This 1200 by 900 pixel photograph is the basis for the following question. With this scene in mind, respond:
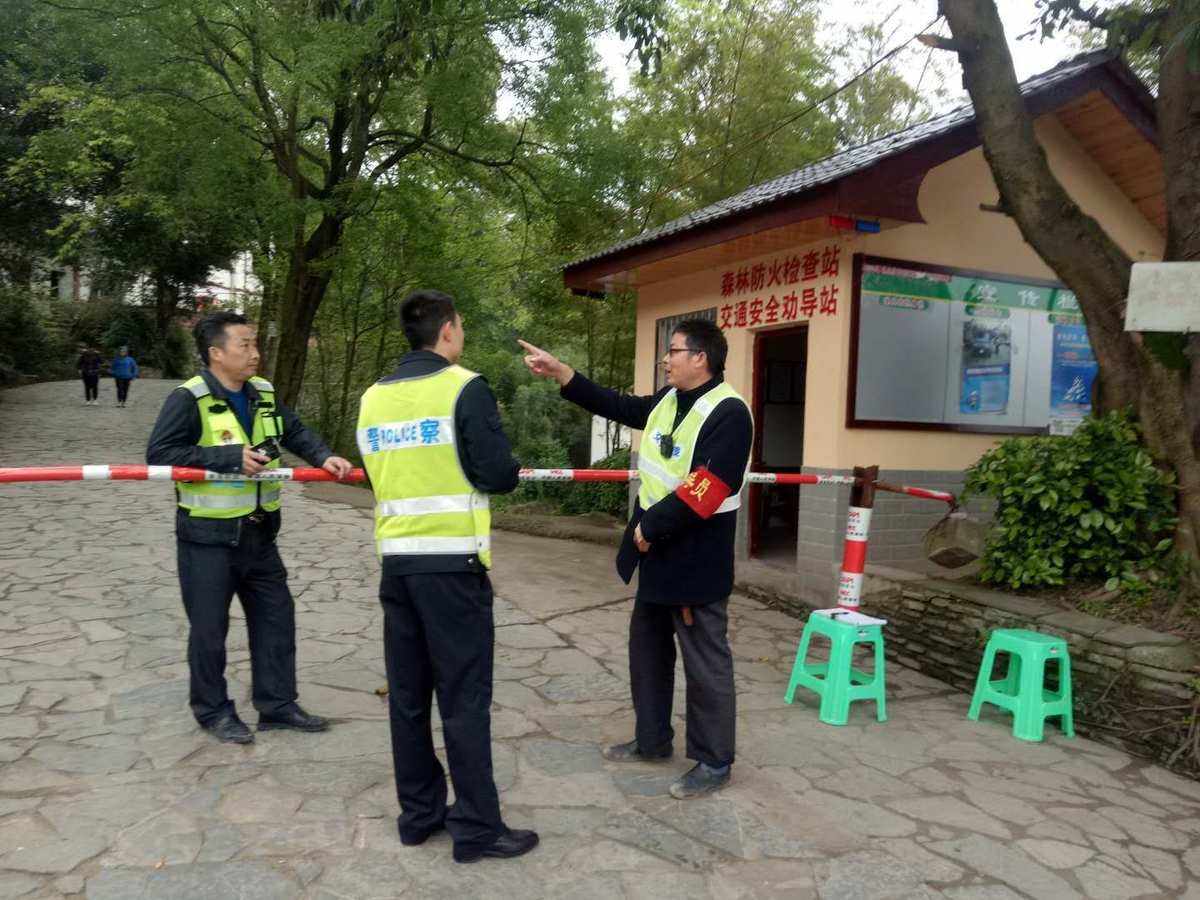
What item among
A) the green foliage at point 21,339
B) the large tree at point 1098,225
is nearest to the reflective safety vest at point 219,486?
the large tree at point 1098,225

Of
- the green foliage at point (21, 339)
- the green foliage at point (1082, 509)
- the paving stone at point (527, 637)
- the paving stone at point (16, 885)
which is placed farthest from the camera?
the green foliage at point (21, 339)

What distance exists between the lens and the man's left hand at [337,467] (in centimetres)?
427

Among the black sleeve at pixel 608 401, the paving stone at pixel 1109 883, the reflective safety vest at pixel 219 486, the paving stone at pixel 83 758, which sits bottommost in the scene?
the paving stone at pixel 1109 883

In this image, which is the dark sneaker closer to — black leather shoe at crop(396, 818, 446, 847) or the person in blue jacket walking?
black leather shoe at crop(396, 818, 446, 847)

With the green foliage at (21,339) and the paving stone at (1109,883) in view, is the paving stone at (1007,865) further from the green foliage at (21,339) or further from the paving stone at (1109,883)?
the green foliage at (21,339)

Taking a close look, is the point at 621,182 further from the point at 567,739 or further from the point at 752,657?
the point at 567,739

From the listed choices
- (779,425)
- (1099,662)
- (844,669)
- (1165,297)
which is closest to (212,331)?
(844,669)

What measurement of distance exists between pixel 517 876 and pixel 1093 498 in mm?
4376

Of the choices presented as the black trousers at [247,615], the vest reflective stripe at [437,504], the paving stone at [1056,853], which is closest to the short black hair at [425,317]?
the vest reflective stripe at [437,504]

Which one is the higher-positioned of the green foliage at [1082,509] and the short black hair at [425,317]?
the short black hair at [425,317]

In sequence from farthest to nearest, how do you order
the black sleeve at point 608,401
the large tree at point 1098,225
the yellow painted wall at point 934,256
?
1. the yellow painted wall at point 934,256
2. the large tree at point 1098,225
3. the black sleeve at point 608,401

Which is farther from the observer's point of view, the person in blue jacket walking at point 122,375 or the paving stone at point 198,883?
the person in blue jacket walking at point 122,375

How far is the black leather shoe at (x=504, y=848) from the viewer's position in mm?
3160

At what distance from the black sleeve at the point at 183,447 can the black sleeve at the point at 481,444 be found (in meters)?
1.39
